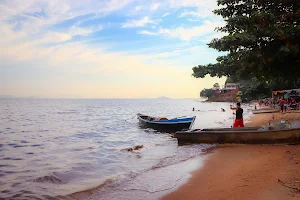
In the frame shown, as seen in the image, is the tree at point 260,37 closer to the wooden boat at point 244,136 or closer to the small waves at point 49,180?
the wooden boat at point 244,136

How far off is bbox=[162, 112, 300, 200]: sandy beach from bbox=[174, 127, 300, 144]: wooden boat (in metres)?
0.52

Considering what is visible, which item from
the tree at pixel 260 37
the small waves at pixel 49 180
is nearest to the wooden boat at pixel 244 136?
the tree at pixel 260 37

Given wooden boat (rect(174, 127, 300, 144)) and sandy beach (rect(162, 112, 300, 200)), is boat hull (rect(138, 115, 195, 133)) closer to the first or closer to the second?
wooden boat (rect(174, 127, 300, 144))

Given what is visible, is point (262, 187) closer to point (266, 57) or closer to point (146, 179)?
point (146, 179)

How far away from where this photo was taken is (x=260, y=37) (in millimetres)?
9625

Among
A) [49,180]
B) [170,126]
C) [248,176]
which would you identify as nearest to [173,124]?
[170,126]

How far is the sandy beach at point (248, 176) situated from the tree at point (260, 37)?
3.67 meters

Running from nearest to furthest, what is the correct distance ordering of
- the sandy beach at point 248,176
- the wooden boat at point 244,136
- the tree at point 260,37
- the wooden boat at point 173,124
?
the sandy beach at point 248,176 → the tree at point 260,37 → the wooden boat at point 244,136 → the wooden boat at point 173,124

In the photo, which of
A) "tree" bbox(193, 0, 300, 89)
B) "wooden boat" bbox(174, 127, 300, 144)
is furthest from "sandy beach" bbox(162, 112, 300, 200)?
"tree" bbox(193, 0, 300, 89)

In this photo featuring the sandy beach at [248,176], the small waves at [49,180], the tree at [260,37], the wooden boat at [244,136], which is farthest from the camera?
the wooden boat at [244,136]

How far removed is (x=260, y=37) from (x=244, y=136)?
4.45 metres

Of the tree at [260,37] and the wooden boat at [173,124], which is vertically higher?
the tree at [260,37]

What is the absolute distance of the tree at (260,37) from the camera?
9.33 metres

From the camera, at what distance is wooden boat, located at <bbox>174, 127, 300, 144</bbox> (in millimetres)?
10395
